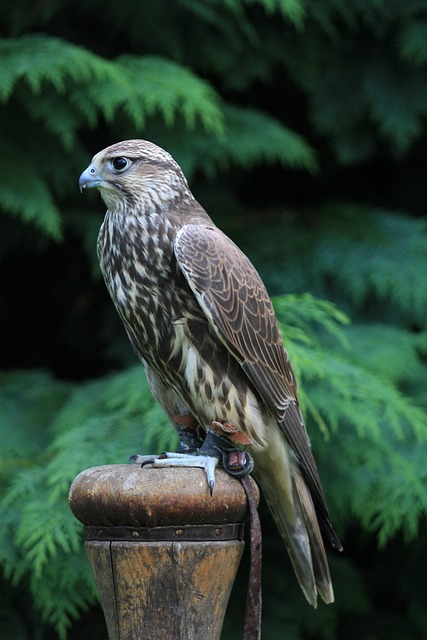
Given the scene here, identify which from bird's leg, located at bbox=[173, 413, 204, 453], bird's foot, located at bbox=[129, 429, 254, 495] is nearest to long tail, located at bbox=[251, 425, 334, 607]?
bird's leg, located at bbox=[173, 413, 204, 453]

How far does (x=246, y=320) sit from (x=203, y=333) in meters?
0.12

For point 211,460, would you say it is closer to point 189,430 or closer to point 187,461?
A: point 187,461

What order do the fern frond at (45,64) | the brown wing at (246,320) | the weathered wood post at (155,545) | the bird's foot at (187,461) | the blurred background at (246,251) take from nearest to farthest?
1. the weathered wood post at (155,545)
2. the bird's foot at (187,461)
3. the brown wing at (246,320)
4. the blurred background at (246,251)
5. the fern frond at (45,64)

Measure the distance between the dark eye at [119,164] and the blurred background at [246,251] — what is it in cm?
83

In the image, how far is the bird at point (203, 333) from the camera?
2.29m

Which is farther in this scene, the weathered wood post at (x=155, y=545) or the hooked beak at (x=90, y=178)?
the hooked beak at (x=90, y=178)

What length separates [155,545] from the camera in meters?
1.87

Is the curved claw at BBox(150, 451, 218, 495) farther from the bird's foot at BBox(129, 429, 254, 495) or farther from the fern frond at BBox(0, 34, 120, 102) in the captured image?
the fern frond at BBox(0, 34, 120, 102)

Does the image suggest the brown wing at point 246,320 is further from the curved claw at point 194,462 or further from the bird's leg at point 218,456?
the curved claw at point 194,462

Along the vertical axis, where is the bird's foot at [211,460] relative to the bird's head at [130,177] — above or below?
below

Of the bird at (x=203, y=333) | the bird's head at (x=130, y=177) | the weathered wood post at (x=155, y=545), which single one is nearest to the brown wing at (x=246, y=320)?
the bird at (x=203, y=333)

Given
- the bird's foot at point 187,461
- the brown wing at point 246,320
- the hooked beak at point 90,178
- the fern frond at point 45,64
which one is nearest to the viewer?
the bird's foot at point 187,461

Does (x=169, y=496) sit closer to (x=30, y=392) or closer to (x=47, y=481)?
(x=47, y=481)

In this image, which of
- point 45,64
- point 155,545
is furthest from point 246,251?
point 155,545
